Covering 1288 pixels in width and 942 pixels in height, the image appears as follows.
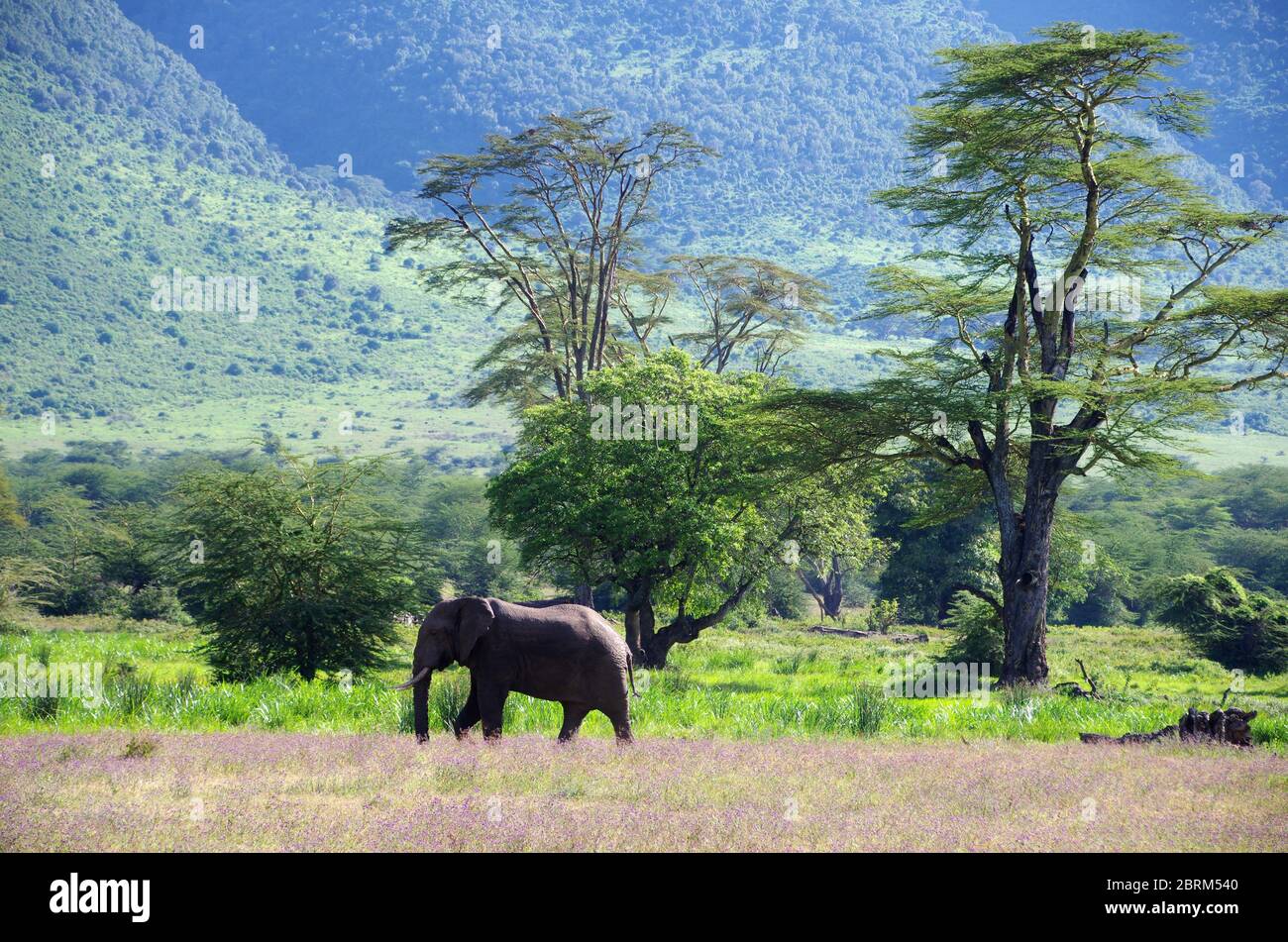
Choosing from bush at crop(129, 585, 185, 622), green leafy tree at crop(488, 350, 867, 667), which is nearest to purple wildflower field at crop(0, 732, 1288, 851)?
green leafy tree at crop(488, 350, 867, 667)

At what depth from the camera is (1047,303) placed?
82.5 ft

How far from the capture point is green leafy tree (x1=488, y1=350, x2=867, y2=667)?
27188 mm

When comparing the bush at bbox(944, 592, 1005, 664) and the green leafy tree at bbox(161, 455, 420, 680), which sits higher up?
the green leafy tree at bbox(161, 455, 420, 680)

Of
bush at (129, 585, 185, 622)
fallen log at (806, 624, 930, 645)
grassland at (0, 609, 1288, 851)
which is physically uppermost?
grassland at (0, 609, 1288, 851)

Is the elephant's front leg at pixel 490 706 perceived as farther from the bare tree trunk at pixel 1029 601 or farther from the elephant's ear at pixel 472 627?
the bare tree trunk at pixel 1029 601

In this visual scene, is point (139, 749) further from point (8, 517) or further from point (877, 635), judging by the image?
point (8, 517)

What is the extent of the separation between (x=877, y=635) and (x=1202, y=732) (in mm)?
31091

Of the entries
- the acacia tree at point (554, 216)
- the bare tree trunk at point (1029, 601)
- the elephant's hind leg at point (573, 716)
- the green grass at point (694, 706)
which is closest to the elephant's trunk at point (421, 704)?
the green grass at point (694, 706)

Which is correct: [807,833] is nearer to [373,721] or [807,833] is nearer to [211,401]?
[373,721]

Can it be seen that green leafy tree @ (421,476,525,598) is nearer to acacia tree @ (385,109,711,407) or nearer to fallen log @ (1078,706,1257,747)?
acacia tree @ (385,109,711,407)

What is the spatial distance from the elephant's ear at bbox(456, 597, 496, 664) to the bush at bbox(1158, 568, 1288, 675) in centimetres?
2650

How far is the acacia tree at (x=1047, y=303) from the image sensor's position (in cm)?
2350
